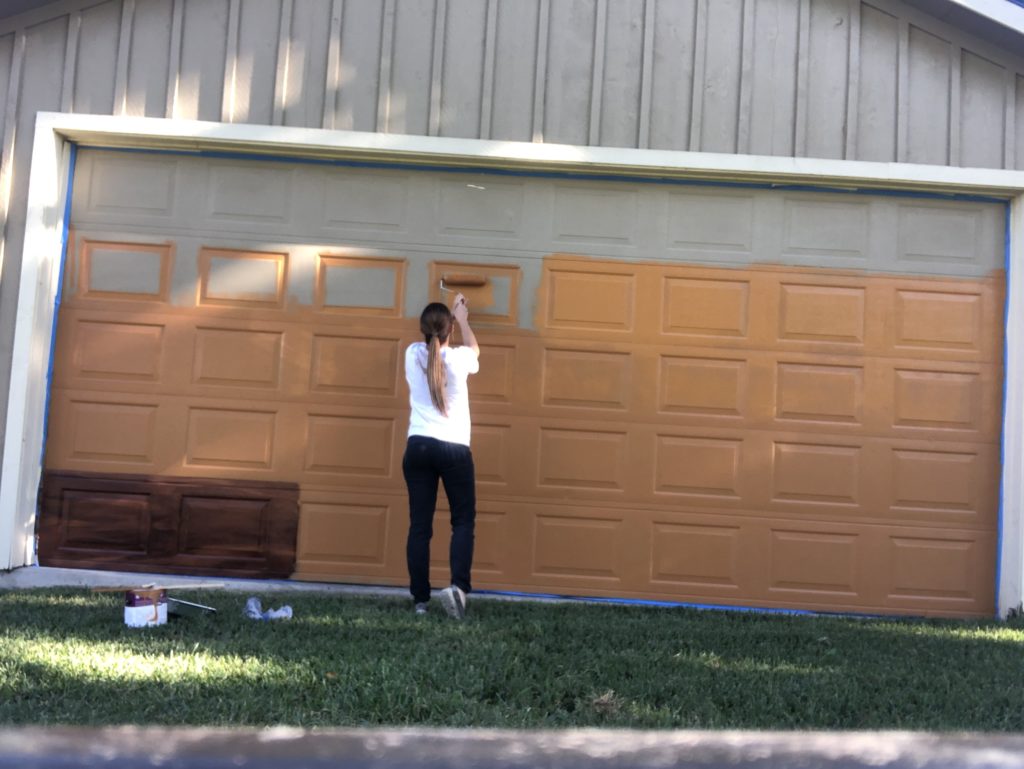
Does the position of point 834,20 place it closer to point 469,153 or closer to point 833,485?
point 469,153

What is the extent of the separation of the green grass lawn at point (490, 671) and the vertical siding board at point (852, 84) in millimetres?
2918

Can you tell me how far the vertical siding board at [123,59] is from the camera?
6.30 meters

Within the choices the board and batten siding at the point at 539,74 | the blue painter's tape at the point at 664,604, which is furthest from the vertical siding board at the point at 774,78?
the blue painter's tape at the point at 664,604

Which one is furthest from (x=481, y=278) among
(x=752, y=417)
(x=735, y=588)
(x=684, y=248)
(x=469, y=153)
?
(x=735, y=588)

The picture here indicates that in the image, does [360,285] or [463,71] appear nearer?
[463,71]

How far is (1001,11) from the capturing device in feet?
19.4

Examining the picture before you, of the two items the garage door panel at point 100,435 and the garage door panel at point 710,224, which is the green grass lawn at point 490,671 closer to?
the garage door panel at point 100,435

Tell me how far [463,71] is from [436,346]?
1992 mm

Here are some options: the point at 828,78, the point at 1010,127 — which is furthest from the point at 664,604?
the point at 1010,127

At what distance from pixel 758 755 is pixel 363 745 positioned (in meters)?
0.27

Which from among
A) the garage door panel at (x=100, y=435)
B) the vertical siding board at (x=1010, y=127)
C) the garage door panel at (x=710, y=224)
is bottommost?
the garage door panel at (x=100, y=435)

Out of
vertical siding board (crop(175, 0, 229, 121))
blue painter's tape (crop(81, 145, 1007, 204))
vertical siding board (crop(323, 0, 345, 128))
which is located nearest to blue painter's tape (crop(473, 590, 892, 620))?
blue painter's tape (crop(81, 145, 1007, 204))

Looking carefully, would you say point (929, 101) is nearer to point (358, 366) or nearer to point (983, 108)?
point (983, 108)

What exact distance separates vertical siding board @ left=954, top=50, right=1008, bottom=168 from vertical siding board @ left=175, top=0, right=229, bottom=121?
15.0ft
